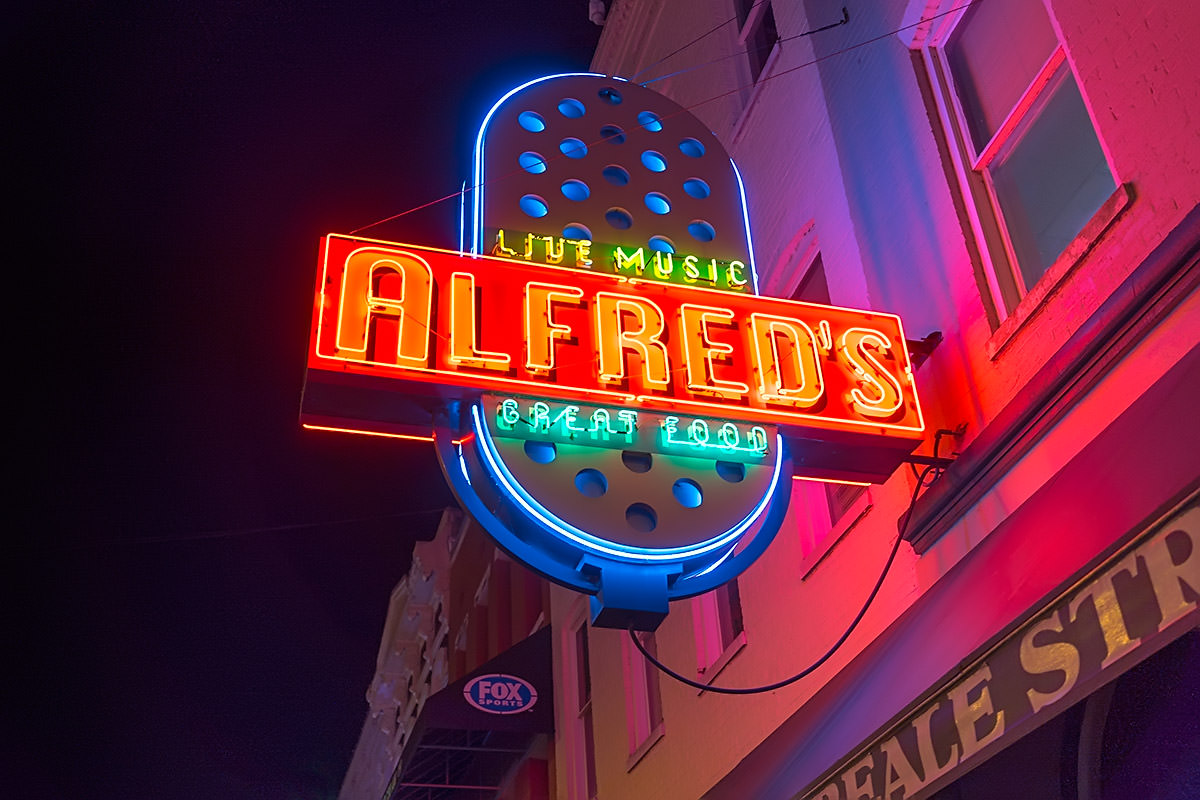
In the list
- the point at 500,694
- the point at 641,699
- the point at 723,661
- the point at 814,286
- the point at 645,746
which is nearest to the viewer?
the point at 723,661

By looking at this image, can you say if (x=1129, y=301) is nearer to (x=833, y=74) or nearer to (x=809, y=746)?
(x=809, y=746)

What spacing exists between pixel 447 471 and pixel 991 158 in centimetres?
370

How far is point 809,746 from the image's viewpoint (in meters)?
6.05

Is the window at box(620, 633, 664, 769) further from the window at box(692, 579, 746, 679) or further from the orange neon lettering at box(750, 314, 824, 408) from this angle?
the orange neon lettering at box(750, 314, 824, 408)

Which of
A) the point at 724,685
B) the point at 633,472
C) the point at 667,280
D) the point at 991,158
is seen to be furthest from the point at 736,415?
the point at 724,685

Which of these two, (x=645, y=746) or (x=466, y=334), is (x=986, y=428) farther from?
(x=645, y=746)

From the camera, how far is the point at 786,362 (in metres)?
6.04

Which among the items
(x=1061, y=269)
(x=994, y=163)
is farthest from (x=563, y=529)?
(x=994, y=163)

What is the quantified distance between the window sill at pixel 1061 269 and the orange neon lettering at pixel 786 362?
3.18ft

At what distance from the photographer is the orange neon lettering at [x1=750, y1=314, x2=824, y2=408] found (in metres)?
5.89

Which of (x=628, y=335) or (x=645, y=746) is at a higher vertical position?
(x=628, y=335)

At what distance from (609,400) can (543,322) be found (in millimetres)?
575

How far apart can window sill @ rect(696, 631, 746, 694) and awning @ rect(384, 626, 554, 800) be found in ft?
15.3

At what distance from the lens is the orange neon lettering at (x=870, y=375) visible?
5.95m
